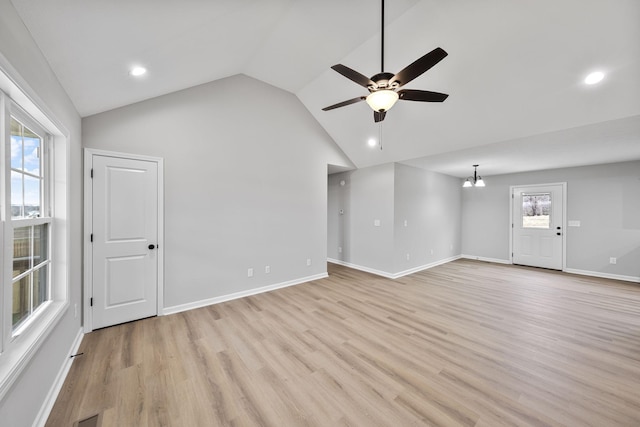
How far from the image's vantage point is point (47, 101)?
5.50ft

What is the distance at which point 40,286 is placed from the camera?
1896 mm

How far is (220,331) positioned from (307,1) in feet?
11.8

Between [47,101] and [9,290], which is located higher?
[47,101]

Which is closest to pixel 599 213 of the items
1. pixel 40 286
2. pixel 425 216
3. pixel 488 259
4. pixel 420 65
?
pixel 488 259

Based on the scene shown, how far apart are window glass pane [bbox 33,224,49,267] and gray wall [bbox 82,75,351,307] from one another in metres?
1.21

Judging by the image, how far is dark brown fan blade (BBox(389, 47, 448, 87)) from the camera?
160 centimetres

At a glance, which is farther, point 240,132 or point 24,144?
point 240,132

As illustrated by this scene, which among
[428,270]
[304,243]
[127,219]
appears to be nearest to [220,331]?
[127,219]

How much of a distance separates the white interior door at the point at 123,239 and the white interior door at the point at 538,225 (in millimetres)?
7820

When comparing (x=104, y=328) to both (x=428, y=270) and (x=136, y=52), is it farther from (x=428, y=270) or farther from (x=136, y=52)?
(x=428, y=270)

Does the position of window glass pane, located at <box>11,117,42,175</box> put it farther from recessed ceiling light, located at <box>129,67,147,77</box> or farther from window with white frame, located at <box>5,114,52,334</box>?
recessed ceiling light, located at <box>129,67,147,77</box>

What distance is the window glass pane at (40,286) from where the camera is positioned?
5.88 feet

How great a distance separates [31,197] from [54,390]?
56.6 inches

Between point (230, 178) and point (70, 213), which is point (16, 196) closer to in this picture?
point (70, 213)
